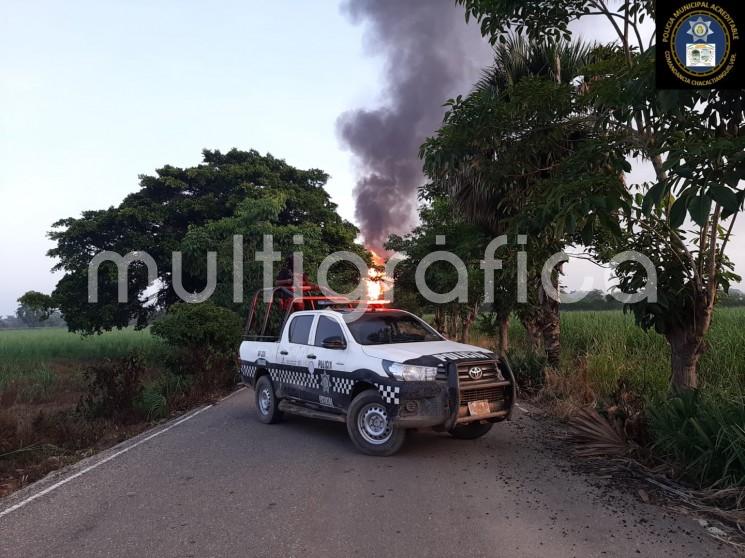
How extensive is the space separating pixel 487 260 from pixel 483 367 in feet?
12.1

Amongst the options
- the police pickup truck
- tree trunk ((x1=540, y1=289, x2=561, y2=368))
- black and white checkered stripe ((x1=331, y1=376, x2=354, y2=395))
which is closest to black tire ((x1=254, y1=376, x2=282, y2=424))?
the police pickup truck

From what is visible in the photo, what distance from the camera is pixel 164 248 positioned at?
2008cm

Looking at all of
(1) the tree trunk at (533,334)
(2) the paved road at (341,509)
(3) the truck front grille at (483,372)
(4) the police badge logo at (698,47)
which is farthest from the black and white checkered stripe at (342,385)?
(1) the tree trunk at (533,334)

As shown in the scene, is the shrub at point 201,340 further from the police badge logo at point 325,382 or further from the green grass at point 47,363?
the police badge logo at point 325,382

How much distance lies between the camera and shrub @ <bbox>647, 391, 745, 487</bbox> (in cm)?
469

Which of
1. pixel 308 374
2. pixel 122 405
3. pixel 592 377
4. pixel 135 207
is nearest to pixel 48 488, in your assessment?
pixel 308 374

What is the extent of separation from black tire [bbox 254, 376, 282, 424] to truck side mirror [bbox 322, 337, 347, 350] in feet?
6.42

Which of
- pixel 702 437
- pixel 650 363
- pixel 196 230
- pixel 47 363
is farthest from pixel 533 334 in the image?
pixel 47 363

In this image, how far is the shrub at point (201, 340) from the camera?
41.4 ft

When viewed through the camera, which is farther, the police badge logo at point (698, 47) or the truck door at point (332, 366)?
the truck door at point (332, 366)

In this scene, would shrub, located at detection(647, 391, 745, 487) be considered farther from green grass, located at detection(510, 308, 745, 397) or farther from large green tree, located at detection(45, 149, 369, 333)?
large green tree, located at detection(45, 149, 369, 333)

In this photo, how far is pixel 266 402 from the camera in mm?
8703

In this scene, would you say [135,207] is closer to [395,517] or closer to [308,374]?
[308,374]

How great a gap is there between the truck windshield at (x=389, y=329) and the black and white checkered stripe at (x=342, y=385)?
55 cm
